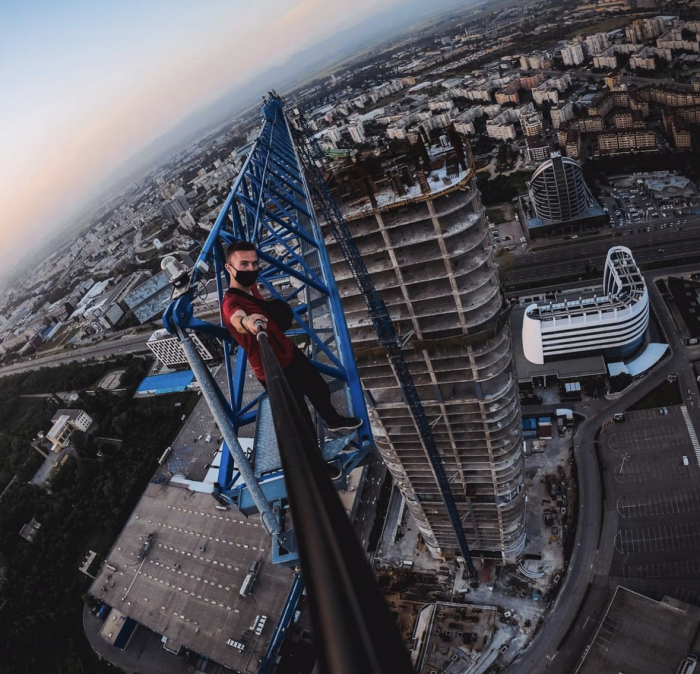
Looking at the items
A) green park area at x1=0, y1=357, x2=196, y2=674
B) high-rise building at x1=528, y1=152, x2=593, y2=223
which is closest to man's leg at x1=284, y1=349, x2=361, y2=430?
green park area at x1=0, y1=357, x2=196, y2=674

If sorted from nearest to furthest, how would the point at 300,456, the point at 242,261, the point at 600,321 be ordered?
1. the point at 300,456
2. the point at 242,261
3. the point at 600,321

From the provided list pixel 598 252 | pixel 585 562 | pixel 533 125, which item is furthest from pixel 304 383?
pixel 533 125

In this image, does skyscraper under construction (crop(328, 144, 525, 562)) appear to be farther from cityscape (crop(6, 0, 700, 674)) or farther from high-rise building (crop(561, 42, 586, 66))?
high-rise building (crop(561, 42, 586, 66))

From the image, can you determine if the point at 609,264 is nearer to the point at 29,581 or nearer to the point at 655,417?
the point at 655,417

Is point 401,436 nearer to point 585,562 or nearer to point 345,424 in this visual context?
point 345,424

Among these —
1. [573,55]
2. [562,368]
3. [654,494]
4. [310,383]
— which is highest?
[310,383]

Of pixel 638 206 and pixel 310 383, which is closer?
pixel 310 383

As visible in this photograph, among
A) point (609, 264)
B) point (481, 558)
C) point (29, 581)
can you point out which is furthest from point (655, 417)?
point (29, 581)

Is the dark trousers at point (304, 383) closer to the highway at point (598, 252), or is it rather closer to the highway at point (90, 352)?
the highway at point (598, 252)
